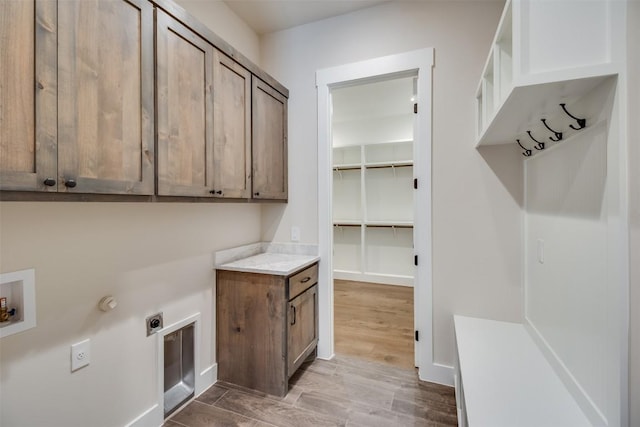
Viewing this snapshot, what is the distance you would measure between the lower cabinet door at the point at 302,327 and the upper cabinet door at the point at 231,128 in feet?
2.91

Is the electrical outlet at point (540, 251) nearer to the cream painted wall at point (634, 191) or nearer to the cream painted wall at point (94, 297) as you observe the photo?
the cream painted wall at point (634, 191)

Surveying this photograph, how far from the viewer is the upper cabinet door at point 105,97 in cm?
100

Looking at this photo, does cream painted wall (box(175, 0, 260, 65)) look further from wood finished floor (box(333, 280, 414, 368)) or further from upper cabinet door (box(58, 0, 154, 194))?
wood finished floor (box(333, 280, 414, 368))

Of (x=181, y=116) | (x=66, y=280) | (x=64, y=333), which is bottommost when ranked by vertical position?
(x=64, y=333)

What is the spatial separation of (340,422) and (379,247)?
316 cm

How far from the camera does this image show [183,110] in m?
1.50

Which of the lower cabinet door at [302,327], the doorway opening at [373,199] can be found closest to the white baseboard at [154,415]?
the lower cabinet door at [302,327]

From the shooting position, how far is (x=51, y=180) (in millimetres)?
944

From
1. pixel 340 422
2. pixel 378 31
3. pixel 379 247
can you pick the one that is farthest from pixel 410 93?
pixel 340 422

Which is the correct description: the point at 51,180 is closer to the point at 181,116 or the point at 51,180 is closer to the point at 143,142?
the point at 143,142

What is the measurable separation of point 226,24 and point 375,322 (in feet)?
10.4

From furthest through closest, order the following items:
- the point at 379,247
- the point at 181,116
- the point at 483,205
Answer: the point at 379,247 → the point at 483,205 → the point at 181,116

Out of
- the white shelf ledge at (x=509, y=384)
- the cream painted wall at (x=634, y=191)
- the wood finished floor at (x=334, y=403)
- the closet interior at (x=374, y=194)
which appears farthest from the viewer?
the closet interior at (x=374, y=194)

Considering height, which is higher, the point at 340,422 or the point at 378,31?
the point at 378,31
